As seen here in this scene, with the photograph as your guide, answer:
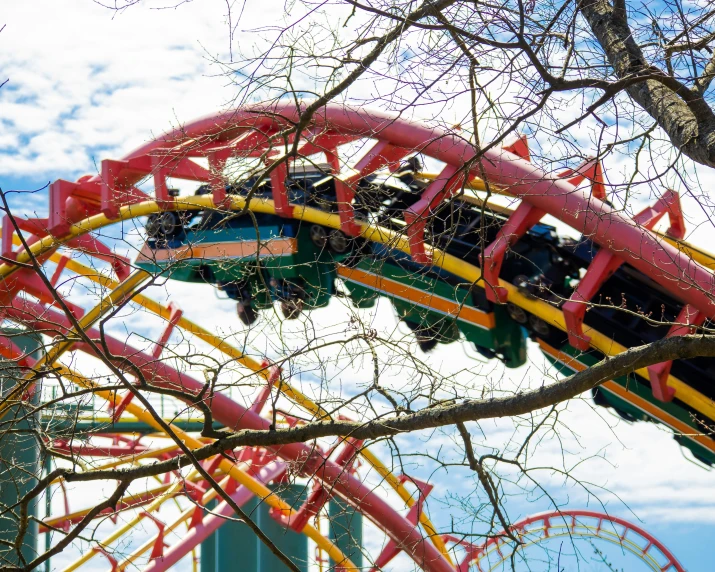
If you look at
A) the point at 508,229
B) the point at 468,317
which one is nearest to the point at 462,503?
the point at 508,229

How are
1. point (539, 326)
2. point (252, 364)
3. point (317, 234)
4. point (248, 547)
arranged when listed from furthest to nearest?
point (248, 547) < point (252, 364) < point (317, 234) < point (539, 326)

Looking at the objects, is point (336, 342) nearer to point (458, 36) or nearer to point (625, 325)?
point (458, 36)

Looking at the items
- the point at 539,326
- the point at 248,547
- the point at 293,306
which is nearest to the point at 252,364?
the point at 248,547

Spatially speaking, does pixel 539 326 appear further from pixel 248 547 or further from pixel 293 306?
pixel 248 547

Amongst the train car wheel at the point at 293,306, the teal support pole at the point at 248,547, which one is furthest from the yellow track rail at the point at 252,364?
the teal support pole at the point at 248,547

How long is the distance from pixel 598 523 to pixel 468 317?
725 centimetres

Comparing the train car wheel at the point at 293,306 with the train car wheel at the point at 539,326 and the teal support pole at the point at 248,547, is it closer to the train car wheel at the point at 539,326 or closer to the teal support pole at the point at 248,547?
the train car wheel at the point at 539,326

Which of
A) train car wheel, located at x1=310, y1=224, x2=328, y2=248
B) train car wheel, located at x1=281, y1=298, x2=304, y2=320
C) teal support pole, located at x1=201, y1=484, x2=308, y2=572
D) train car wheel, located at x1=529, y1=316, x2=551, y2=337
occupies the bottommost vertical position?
train car wheel, located at x1=281, y1=298, x2=304, y2=320

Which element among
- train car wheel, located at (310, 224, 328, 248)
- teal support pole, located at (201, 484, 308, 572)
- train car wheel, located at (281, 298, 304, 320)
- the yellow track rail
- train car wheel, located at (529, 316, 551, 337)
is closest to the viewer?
the yellow track rail

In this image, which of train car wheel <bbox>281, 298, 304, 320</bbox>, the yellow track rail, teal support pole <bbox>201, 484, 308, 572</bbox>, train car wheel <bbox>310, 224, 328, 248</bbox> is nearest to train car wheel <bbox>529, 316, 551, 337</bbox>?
the yellow track rail

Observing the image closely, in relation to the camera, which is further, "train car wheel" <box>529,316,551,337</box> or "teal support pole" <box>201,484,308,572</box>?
"teal support pole" <box>201,484,308,572</box>

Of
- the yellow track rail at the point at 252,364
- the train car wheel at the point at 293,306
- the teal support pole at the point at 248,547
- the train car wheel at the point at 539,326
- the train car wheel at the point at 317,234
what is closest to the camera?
the yellow track rail at the point at 252,364

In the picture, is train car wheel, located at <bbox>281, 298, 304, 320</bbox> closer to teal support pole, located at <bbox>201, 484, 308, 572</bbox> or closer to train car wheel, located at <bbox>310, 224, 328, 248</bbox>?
train car wheel, located at <bbox>310, 224, 328, 248</bbox>

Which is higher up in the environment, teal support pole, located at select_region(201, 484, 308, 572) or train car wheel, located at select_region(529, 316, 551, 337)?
teal support pole, located at select_region(201, 484, 308, 572)
